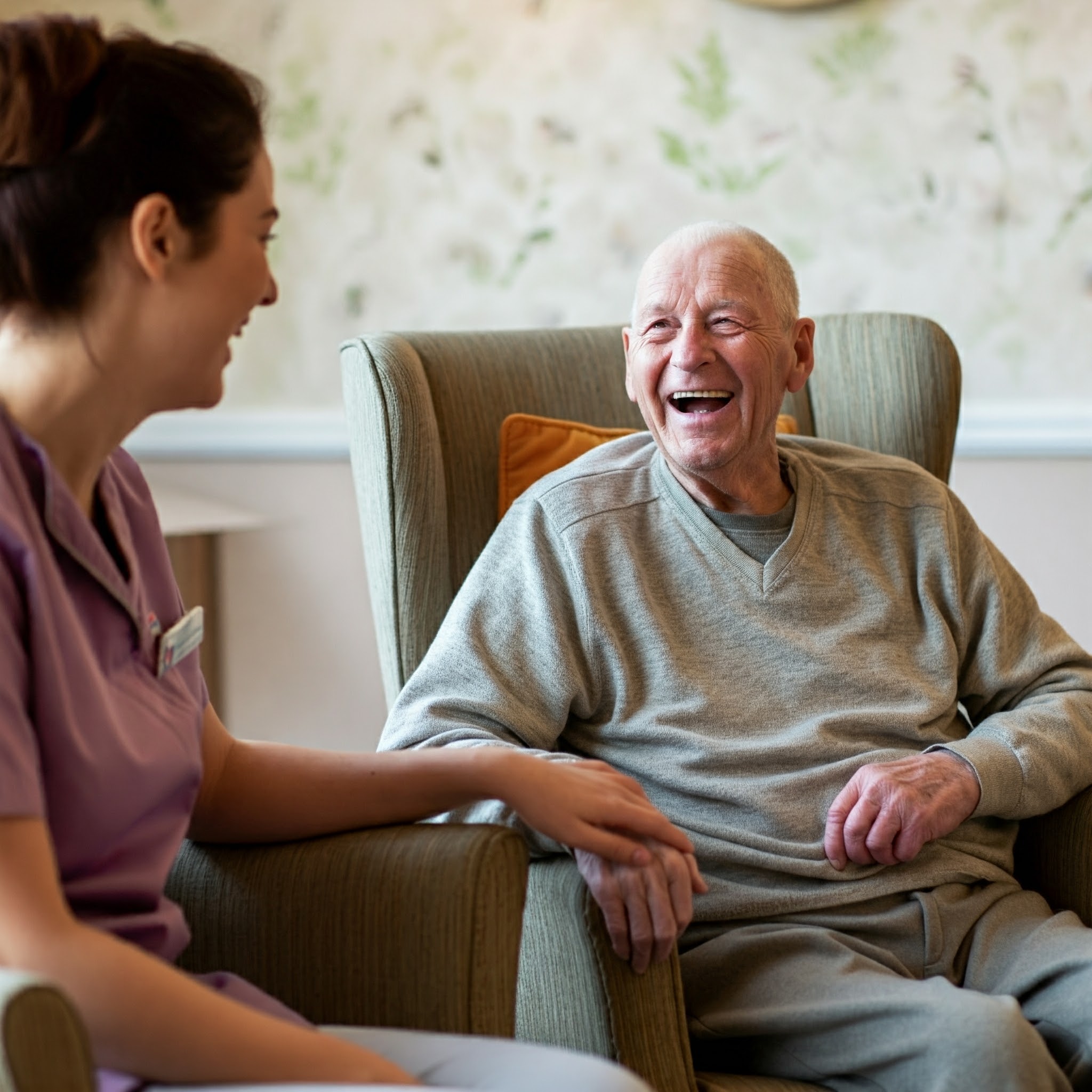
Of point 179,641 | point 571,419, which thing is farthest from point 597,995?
point 571,419

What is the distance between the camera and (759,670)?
160cm

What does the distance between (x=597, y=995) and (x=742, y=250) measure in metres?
0.92

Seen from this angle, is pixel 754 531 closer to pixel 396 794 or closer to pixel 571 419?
pixel 571 419

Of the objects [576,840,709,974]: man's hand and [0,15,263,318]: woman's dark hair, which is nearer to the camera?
[0,15,263,318]: woman's dark hair

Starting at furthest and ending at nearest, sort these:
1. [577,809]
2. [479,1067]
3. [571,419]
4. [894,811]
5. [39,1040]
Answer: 1. [571,419]
2. [894,811]
3. [577,809]
4. [479,1067]
5. [39,1040]

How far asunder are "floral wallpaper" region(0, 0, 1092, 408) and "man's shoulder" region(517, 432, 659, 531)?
111 cm

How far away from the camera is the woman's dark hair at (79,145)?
0.98 m

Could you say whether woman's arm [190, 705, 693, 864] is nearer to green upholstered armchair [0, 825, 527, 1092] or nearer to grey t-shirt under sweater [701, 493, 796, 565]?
green upholstered armchair [0, 825, 527, 1092]

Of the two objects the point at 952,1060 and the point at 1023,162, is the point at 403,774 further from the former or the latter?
the point at 1023,162

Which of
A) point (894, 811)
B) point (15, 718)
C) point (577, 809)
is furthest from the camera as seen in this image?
point (894, 811)

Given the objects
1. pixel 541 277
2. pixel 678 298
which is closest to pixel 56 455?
pixel 678 298

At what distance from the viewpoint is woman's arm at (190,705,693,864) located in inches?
50.1

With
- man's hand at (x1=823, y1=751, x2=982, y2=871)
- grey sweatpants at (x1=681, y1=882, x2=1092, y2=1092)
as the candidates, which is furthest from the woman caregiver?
man's hand at (x1=823, y1=751, x2=982, y2=871)

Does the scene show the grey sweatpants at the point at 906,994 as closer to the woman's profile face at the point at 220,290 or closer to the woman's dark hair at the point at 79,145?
the woman's profile face at the point at 220,290
